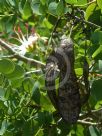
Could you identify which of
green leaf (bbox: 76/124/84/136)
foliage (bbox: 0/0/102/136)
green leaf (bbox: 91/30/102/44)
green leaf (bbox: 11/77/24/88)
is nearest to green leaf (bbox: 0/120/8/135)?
foliage (bbox: 0/0/102/136)

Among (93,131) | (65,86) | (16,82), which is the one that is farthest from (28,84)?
(93,131)

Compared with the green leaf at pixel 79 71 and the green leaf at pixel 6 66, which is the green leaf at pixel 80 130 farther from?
the green leaf at pixel 6 66

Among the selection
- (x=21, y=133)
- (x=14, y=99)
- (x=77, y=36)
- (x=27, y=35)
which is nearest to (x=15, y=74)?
(x=14, y=99)

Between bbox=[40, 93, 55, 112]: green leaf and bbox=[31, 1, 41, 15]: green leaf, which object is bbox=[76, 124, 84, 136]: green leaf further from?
bbox=[31, 1, 41, 15]: green leaf

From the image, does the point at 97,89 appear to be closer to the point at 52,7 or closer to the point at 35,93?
the point at 35,93

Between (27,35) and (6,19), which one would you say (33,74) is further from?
(27,35)

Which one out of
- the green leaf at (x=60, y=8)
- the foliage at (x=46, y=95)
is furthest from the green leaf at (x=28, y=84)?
the green leaf at (x=60, y=8)
